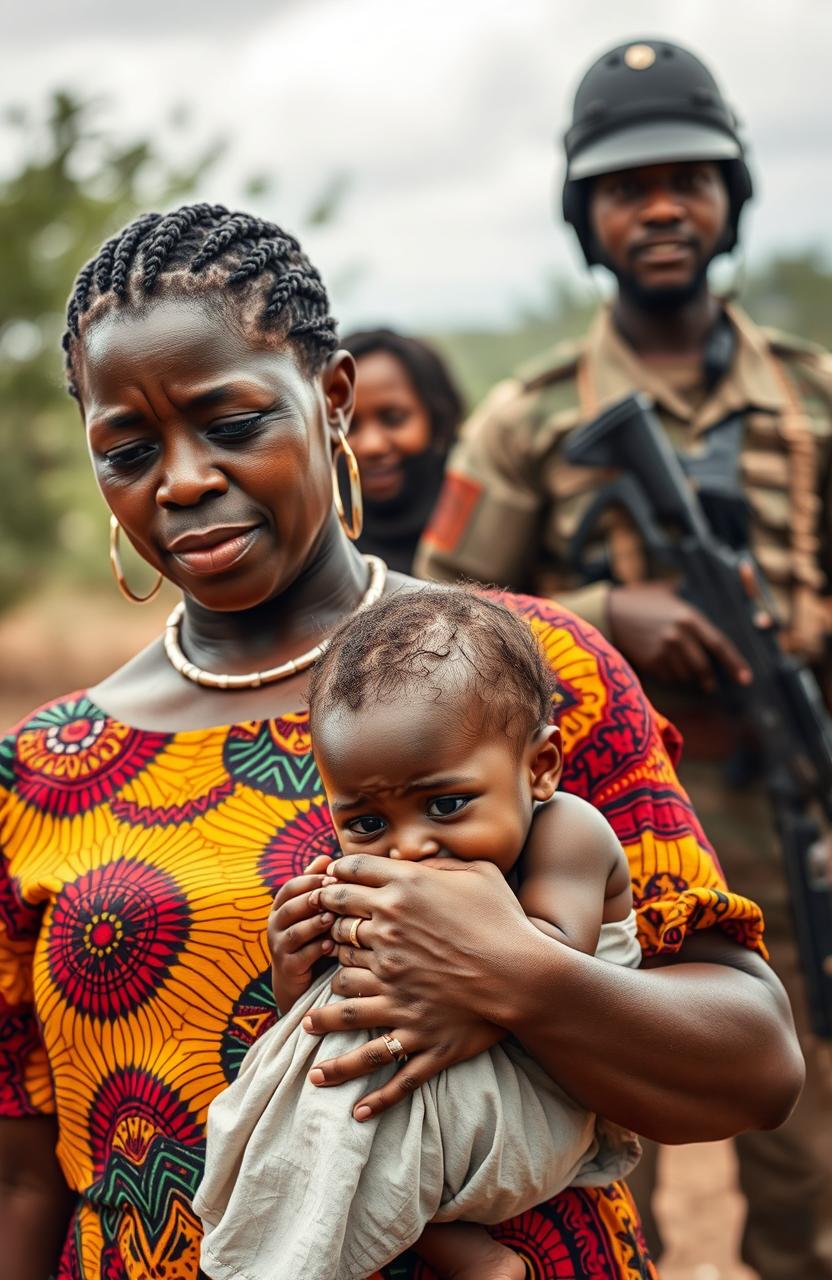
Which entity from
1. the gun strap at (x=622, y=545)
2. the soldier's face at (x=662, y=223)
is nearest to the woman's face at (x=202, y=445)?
the gun strap at (x=622, y=545)

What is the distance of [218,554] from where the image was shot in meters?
2.01

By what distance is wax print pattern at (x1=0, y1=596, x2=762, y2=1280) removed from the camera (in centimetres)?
192

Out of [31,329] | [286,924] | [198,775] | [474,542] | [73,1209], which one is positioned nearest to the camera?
[286,924]

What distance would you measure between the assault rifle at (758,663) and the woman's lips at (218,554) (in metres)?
2.39

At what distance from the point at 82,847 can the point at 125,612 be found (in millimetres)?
17386

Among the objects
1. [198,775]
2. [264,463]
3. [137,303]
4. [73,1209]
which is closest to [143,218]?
[137,303]

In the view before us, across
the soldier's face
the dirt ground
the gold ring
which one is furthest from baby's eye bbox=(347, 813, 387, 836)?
the dirt ground

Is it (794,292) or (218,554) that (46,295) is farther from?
(794,292)

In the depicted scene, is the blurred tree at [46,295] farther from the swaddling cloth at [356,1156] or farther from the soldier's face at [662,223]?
the swaddling cloth at [356,1156]

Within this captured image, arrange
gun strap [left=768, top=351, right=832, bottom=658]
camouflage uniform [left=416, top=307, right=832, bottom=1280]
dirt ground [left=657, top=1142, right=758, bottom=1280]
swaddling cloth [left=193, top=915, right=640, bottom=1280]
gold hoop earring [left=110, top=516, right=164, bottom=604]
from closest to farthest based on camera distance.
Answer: swaddling cloth [left=193, top=915, right=640, bottom=1280] → gold hoop earring [left=110, top=516, right=164, bottom=604] → camouflage uniform [left=416, top=307, right=832, bottom=1280] → gun strap [left=768, top=351, right=832, bottom=658] → dirt ground [left=657, top=1142, right=758, bottom=1280]

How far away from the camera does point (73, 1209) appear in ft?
7.25

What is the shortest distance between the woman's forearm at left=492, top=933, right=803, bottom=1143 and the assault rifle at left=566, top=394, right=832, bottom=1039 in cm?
226

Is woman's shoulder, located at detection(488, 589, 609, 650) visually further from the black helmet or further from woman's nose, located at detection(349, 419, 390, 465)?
woman's nose, located at detection(349, 419, 390, 465)

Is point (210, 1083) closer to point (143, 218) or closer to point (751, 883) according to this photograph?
point (143, 218)
